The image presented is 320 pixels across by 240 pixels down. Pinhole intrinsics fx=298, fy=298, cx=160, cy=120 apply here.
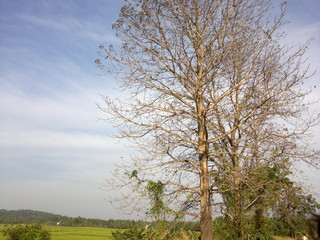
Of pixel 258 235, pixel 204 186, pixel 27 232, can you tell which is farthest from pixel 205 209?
pixel 27 232

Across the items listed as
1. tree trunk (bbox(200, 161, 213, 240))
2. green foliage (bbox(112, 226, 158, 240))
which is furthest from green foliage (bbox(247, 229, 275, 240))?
tree trunk (bbox(200, 161, 213, 240))

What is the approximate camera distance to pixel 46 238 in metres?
20.5

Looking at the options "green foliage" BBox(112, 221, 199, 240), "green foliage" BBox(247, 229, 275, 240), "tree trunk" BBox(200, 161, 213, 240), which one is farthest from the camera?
"green foliage" BBox(247, 229, 275, 240)

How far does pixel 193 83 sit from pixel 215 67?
75cm

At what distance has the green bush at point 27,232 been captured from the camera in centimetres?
1977

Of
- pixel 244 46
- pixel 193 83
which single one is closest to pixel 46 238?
pixel 193 83

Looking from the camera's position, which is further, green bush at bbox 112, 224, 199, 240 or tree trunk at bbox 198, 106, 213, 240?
green bush at bbox 112, 224, 199, 240

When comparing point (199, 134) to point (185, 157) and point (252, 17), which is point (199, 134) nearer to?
point (185, 157)

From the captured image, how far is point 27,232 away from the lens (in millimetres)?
20453

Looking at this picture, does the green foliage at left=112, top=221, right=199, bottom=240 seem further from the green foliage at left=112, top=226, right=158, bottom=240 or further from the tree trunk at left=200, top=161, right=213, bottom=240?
the tree trunk at left=200, top=161, right=213, bottom=240

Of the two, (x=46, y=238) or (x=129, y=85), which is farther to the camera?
(x=46, y=238)

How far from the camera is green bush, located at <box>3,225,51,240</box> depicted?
64.8 feet

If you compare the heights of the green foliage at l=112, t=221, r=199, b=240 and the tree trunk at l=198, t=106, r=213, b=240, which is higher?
the tree trunk at l=198, t=106, r=213, b=240

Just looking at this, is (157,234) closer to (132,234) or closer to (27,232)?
(132,234)
